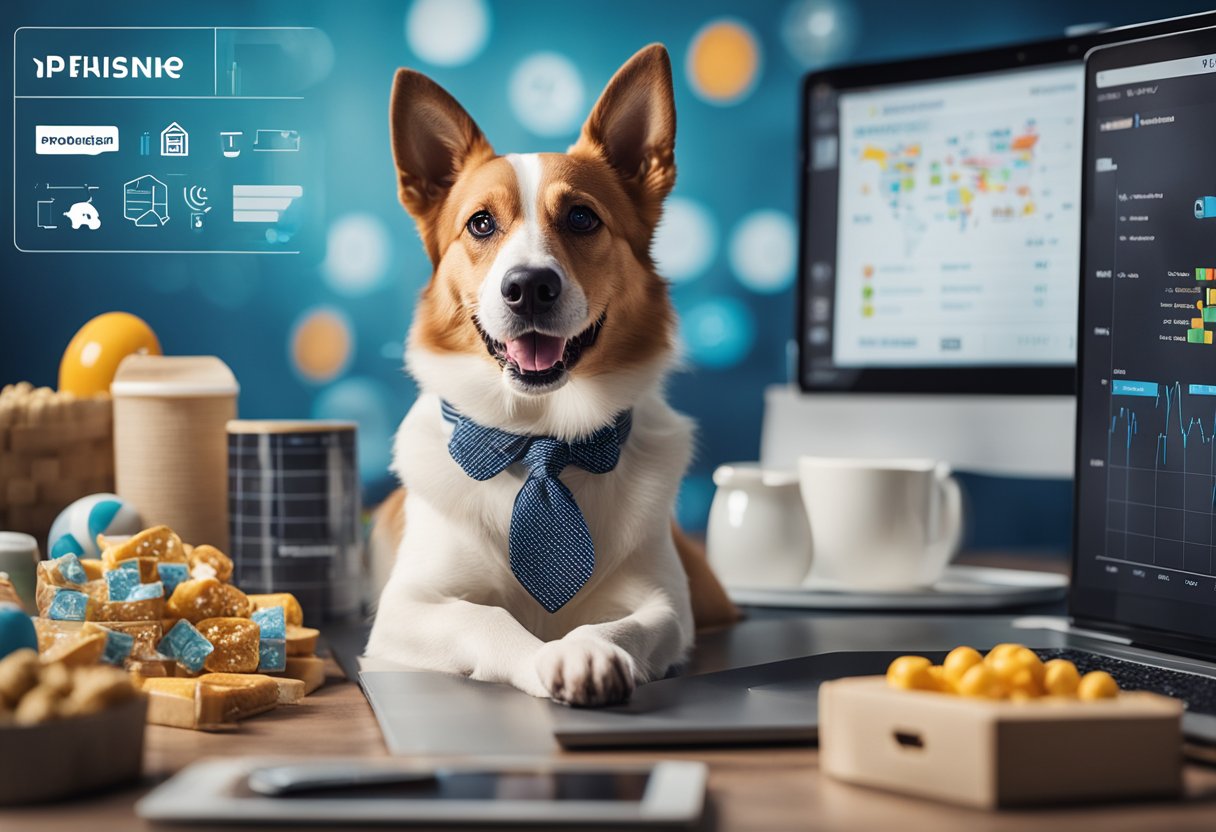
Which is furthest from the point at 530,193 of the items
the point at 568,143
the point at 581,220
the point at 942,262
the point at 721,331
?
the point at 721,331

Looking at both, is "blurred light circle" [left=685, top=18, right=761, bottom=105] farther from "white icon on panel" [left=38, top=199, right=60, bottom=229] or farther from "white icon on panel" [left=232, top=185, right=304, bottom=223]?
"white icon on panel" [left=38, top=199, right=60, bottom=229]

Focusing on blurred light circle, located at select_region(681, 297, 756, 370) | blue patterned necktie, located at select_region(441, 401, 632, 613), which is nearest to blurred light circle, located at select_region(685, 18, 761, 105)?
blurred light circle, located at select_region(681, 297, 756, 370)

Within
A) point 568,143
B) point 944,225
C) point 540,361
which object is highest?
point 568,143

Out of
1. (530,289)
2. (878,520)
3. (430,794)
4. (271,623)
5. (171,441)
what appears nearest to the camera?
(430,794)

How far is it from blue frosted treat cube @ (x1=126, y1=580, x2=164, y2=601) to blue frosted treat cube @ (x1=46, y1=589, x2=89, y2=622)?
0.04 m

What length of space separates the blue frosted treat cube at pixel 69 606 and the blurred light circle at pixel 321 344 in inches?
61.1

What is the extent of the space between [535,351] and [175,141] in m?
0.51

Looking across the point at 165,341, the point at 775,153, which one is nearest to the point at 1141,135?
the point at 165,341

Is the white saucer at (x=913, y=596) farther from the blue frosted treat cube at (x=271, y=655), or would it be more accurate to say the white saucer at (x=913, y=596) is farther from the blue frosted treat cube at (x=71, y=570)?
the blue frosted treat cube at (x=71, y=570)

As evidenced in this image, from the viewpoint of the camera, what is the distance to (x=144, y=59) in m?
1.37

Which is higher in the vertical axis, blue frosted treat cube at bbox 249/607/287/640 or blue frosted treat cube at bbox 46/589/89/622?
blue frosted treat cube at bbox 46/589/89/622

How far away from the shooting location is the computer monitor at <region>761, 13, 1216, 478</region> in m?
1.69

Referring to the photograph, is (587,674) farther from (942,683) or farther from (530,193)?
(530,193)

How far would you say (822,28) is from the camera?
2578mm
